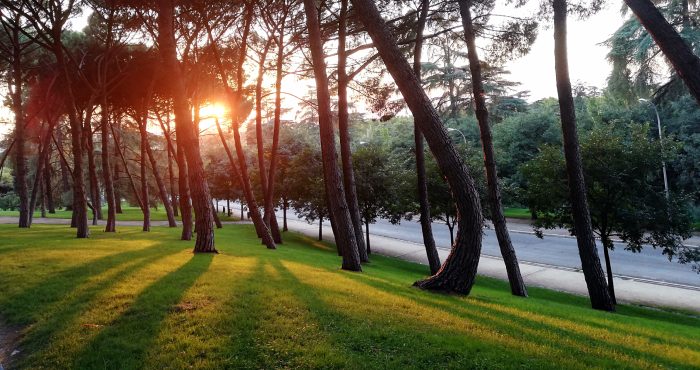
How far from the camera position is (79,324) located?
16.1ft

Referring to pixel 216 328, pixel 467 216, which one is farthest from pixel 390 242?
pixel 216 328

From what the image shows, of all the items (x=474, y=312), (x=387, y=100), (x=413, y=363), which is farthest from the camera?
(x=387, y=100)

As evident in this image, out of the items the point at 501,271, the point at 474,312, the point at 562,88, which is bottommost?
the point at 501,271

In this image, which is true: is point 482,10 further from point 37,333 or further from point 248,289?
point 37,333

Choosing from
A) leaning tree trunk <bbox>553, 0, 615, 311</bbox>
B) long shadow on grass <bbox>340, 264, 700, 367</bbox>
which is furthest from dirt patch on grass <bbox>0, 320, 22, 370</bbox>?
leaning tree trunk <bbox>553, 0, 615, 311</bbox>

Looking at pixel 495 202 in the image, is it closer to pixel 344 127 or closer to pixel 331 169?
pixel 331 169

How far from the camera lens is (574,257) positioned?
18.9m

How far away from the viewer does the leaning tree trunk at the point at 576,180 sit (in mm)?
9688

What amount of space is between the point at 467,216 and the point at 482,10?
8214 mm

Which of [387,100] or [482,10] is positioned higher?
[482,10]

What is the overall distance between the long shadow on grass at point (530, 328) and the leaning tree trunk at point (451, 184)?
18.0 inches

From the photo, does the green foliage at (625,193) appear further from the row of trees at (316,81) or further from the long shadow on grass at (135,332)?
the long shadow on grass at (135,332)

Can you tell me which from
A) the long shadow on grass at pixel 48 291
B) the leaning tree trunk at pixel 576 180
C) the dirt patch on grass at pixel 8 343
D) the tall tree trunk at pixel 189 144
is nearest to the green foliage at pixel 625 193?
the leaning tree trunk at pixel 576 180

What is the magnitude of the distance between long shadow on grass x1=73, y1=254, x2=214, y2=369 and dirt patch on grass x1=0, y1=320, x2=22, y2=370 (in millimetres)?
865
